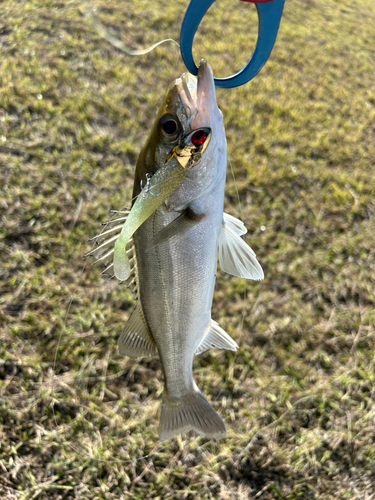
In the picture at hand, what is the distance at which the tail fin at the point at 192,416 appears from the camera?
1423 millimetres

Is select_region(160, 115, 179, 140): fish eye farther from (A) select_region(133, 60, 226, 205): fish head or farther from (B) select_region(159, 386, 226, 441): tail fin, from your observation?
(B) select_region(159, 386, 226, 441): tail fin

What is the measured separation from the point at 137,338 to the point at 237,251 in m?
0.47

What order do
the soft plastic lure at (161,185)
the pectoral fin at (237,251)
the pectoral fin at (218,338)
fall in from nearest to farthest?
the soft plastic lure at (161,185) → the pectoral fin at (237,251) → the pectoral fin at (218,338)

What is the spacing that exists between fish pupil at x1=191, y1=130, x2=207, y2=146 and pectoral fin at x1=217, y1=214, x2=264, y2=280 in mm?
323

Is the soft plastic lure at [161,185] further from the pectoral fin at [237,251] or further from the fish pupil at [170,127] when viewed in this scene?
the pectoral fin at [237,251]

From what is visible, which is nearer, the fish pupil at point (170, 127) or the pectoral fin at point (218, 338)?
the fish pupil at point (170, 127)

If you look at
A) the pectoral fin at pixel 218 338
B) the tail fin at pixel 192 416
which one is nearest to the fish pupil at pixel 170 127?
the pectoral fin at pixel 218 338

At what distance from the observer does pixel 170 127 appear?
989 millimetres

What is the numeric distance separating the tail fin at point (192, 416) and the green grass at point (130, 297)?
89cm

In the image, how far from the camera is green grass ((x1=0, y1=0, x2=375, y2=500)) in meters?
2.19

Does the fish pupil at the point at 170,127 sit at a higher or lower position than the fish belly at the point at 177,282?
higher

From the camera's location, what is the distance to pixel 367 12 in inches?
215

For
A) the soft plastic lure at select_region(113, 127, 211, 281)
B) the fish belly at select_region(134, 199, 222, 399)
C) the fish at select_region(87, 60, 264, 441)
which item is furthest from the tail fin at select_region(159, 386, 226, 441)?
the soft plastic lure at select_region(113, 127, 211, 281)

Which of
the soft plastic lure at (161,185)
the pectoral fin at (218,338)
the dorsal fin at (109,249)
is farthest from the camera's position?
the pectoral fin at (218,338)
